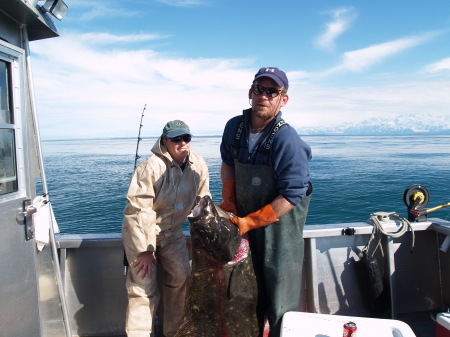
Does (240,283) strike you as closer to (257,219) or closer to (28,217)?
(257,219)

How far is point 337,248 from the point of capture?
12.9 feet

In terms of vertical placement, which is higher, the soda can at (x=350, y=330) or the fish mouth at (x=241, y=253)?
the fish mouth at (x=241, y=253)

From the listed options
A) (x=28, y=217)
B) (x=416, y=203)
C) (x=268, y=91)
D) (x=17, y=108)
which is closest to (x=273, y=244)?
(x=268, y=91)

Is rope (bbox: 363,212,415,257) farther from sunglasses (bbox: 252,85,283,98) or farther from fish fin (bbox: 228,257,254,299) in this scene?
sunglasses (bbox: 252,85,283,98)

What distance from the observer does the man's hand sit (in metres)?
3.16

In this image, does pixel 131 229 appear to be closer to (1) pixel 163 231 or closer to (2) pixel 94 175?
(1) pixel 163 231

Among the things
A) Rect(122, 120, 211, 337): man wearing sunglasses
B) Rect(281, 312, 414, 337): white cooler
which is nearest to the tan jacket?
Rect(122, 120, 211, 337): man wearing sunglasses

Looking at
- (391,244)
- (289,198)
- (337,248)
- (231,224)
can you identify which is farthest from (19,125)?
(391,244)

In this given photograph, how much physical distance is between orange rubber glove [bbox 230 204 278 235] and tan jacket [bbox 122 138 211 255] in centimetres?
80

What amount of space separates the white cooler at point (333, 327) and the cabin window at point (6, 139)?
2.28 m

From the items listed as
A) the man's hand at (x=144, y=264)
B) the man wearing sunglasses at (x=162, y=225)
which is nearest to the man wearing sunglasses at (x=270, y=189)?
the man wearing sunglasses at (x=162, y=225)

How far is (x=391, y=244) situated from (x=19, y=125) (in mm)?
3743

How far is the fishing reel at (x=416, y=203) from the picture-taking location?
4.00 meters

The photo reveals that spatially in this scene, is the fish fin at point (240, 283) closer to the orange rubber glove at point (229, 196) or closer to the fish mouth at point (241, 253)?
the fish mouth at point (241, 253)
